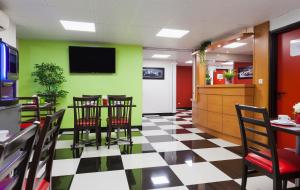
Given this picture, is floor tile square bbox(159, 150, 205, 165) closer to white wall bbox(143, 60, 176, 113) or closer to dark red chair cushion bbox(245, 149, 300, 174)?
dark red chair cushion bbox(245, 149, 300, 174)

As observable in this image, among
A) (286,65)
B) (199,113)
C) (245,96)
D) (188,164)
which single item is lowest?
(188,164)

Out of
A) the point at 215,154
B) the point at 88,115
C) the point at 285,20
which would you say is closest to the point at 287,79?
the point at 285,20

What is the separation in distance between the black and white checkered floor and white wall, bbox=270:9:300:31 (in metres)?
2.29

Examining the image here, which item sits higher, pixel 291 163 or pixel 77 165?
pixel 291 163

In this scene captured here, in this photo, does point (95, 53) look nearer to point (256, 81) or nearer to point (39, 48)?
point (39, 48)

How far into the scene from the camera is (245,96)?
3.75m

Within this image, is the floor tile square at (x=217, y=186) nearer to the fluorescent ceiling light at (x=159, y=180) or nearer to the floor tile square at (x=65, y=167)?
the fluorescent ceiling light at (x=159, y=180)

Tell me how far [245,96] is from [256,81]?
42 cm

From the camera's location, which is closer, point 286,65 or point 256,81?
point 286,65

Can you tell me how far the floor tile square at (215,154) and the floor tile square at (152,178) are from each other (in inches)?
32.6

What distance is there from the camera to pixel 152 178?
7.79ft

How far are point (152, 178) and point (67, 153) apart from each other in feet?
5.47

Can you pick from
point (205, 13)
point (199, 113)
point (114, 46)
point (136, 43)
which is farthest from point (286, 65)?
point (114, 46)

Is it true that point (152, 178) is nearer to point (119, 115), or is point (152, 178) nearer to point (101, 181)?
point (101, 181)
